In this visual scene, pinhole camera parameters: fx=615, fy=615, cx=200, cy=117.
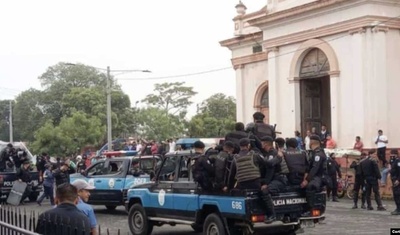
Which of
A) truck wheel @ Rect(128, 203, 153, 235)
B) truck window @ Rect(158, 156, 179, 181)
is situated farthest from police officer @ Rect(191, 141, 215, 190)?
truck wheel @ Rect(128, 203, 153, 235)

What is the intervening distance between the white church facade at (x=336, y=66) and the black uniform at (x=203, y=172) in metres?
15.2

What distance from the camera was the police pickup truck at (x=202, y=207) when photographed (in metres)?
10.9

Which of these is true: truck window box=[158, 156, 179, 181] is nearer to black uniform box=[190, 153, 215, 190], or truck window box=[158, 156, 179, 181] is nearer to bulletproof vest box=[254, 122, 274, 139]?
black uniform box=[190, 153, 215, 190]

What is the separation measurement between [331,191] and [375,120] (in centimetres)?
515

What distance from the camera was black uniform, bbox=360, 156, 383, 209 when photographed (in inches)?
711

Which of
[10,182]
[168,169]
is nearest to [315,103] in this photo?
[10,182]

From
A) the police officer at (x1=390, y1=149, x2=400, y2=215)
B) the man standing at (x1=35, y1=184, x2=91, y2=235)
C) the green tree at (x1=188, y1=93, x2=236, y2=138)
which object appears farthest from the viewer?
the green tree at (x1=188, y1=93, x2=236, y2=138)

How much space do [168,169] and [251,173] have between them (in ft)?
9.43

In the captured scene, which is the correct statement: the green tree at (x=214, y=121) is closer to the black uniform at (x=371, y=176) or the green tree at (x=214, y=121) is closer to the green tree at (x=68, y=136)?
the green tree at (x=68, y=136)

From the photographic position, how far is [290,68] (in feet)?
96.3

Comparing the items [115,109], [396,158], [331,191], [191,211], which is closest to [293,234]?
[191,211]

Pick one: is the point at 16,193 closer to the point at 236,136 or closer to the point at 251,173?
the point at 236,136

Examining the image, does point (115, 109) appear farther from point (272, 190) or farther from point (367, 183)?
point (272, 190)

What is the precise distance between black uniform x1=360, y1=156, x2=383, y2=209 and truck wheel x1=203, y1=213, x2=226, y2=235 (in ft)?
26.8
